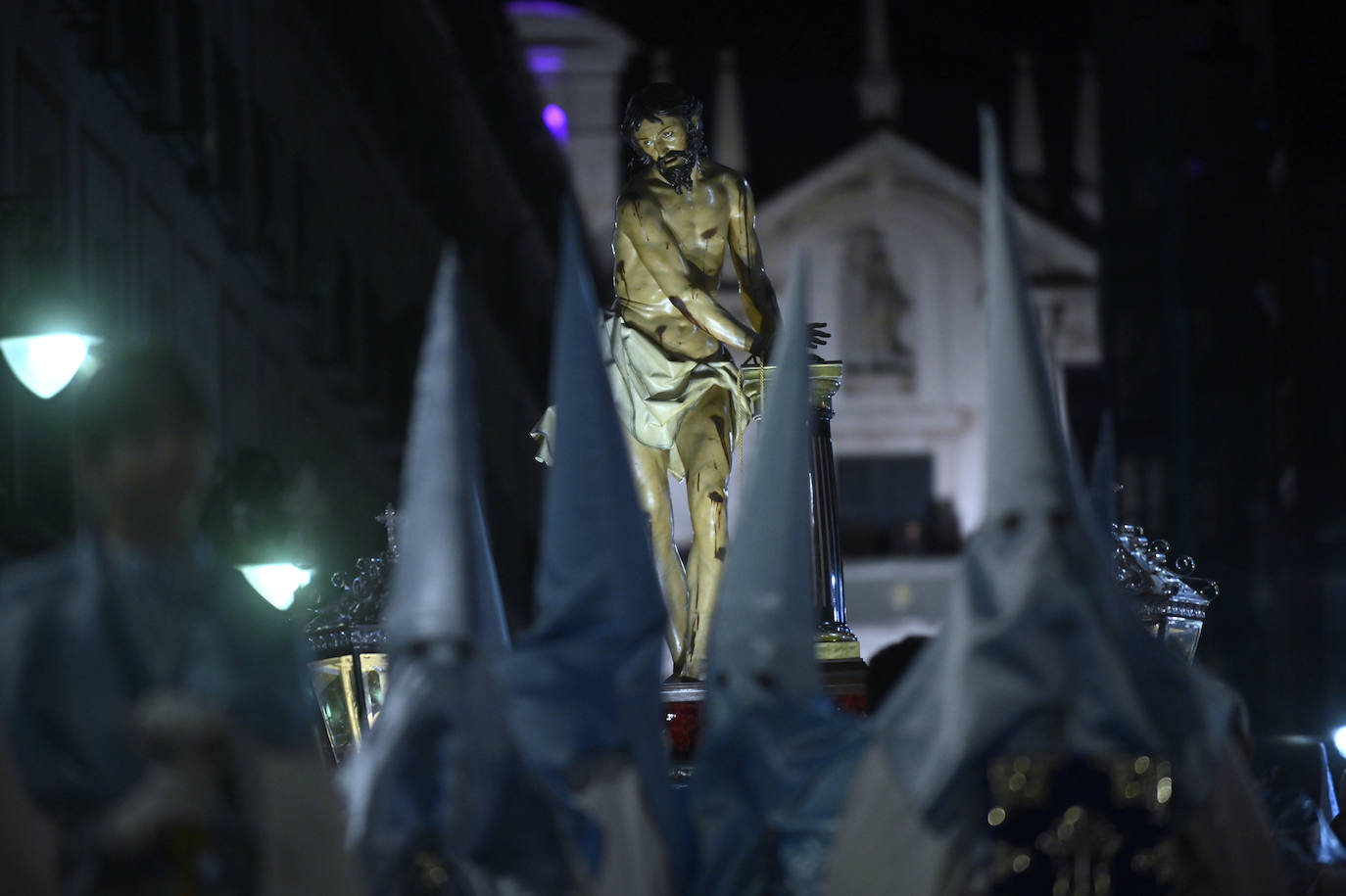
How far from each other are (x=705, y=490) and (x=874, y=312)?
47.2 meters

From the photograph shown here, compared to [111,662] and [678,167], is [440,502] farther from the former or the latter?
[678,167]

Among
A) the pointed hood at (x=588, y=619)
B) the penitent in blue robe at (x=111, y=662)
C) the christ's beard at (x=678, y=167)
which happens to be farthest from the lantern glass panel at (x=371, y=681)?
the penitent in blue robe at (x=111, y=662)

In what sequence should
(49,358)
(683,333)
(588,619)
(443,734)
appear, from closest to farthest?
(443,734)
(588,619)
(683,333)
(49,358)

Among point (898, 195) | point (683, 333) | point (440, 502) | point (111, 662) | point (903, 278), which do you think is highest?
point (898, 195)

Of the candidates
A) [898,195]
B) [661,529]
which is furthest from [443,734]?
[898,195]

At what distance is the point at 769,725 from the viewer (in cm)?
594

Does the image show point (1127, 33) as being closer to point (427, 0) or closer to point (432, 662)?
point (427, 0)

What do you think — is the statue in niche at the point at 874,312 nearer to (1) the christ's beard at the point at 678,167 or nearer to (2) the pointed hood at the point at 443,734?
(1) the christ's beard at the point at 678,167

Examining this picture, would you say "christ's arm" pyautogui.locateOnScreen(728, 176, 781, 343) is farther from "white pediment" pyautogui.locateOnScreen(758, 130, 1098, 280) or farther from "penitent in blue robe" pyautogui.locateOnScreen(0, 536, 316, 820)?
"white pediment" pyautogui.locateOnScreen(758, 130, 1098, 280)

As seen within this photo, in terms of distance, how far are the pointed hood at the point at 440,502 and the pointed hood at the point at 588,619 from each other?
451 millimetres

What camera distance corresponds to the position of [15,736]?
4.68 meters

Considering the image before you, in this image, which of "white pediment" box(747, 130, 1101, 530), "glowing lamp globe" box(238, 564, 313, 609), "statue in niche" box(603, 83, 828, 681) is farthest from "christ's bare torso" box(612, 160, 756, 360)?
"white pediment" box(747, 130, 1101, 530)

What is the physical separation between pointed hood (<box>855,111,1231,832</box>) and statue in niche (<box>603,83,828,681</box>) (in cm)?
361

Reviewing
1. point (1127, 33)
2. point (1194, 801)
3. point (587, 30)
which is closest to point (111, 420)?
point (1194, 801)
